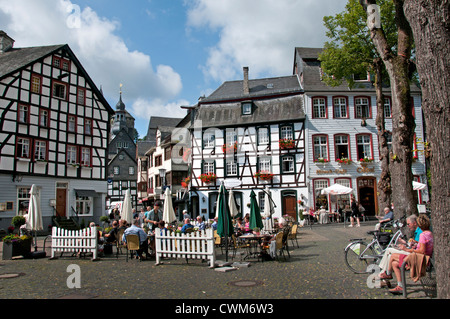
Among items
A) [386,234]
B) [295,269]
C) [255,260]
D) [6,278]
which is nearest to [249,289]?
[295,269]

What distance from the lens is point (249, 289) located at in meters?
7.19

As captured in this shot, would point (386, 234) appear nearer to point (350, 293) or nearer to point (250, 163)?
point (350, 293)

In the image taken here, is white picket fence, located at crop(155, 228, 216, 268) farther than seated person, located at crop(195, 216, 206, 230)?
No

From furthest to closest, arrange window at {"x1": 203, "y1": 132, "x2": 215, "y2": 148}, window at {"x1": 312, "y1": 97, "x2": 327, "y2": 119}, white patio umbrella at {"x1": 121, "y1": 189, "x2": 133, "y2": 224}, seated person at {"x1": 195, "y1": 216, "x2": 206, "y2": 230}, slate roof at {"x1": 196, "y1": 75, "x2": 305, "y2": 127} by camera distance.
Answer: window at {"x1": 203, "y1": 132, "x2": 215, "y2": 148}
slate roof at {"x1": 196, "y1": 75, "x2": 305, "y2": 127}
window at {"x1": 312, "y1": 97, "x2": 327, "y2": 119}
white patio umbrella at {"x1": 121, "y1": 189, "x2": 133, "y2": 224}
seated person at {"x1": 195, "y1": 216, "x2": 206, "y2": 230}

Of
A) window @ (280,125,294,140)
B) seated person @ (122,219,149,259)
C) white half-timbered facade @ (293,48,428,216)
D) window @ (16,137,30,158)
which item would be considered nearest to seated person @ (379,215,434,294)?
seated person @ (122,219,149,259)

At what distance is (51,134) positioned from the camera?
27734 millimetres

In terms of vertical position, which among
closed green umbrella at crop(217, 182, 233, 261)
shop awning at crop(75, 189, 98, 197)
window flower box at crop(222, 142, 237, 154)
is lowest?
closed green umbrella at crop(217, 182, 233, 261)

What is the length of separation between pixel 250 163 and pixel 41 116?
17147 millimetres

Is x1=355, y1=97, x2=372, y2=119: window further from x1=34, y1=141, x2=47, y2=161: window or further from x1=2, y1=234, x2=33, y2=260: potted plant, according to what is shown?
x1=2, y1=234, x2=33, y2=260: potted plant

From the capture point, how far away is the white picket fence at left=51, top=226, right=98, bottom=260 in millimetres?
11969

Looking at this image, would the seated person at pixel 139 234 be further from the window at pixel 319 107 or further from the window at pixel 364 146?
the window at pixel 364 146

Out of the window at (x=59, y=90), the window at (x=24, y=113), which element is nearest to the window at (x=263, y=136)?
the window at (x=59, y=90)

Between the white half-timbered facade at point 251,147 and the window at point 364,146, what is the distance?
14.9 ft

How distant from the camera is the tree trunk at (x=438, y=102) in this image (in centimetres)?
430
